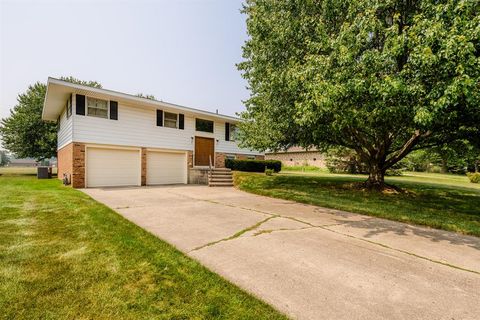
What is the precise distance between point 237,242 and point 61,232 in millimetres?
3091

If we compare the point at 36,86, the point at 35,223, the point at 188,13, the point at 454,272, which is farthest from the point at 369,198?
the point at 36,86

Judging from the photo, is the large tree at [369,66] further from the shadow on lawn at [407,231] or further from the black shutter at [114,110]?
the black shutter at [114,110]

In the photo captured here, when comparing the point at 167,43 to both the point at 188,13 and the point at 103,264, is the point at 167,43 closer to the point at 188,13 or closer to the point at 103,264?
the point at 188,13

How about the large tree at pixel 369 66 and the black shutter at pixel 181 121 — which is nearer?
the large tree at pixel 369 66

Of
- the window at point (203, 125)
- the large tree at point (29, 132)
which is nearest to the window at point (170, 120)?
the window at point (203, 125)

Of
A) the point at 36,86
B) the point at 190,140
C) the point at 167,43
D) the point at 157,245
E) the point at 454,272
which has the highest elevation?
the point at 36,86

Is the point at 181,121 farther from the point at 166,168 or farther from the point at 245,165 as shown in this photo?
the point at 245,165

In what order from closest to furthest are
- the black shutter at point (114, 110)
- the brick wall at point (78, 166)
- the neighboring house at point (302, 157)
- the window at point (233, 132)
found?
the brick wall at point (78, 166), the black shutter at point (114, 110), the window at point (233, 132), the neighboring house at point (302, 157)

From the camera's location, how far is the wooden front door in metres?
15.8

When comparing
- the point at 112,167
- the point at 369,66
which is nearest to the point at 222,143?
the point at 112,167

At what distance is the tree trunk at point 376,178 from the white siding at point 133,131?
1045 centimetres

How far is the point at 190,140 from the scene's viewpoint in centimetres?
1536

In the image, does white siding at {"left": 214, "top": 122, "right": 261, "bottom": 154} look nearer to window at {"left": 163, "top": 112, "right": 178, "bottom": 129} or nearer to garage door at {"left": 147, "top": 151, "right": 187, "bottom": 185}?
garage door at {"left": 147, "top": 151, "right": 187, "bottom": 185}

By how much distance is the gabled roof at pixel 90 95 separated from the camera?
1055 centimetres
